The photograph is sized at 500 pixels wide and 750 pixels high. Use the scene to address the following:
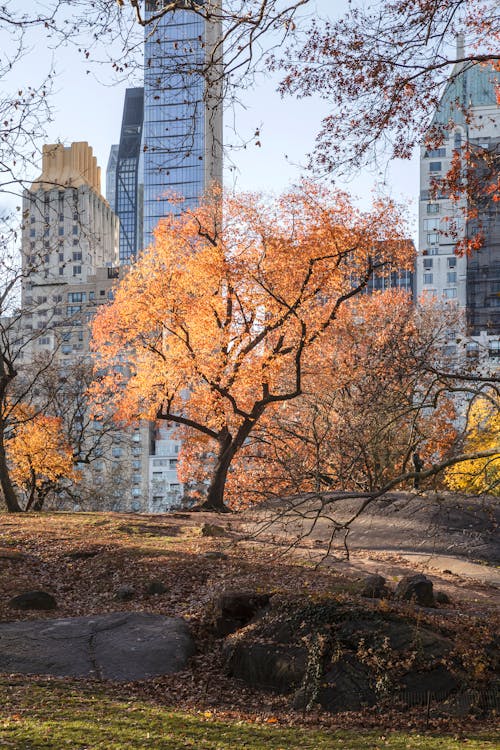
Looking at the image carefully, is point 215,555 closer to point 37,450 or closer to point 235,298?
point 235,298

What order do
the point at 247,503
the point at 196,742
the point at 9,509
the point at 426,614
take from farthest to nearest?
1. the point at 247,503
2. the point at 9,509
3. the point at 426,614
4. the point at 196,742

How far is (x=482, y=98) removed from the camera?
80.1 meters

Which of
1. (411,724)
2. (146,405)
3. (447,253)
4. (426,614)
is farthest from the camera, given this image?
(447,253)

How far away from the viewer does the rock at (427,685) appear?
7230mm

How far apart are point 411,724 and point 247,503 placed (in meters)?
24.6

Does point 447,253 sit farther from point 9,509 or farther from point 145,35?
point 145,35

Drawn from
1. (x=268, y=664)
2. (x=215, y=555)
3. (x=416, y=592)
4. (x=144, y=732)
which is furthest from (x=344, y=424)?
(x=144, y=732)

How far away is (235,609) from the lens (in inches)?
350

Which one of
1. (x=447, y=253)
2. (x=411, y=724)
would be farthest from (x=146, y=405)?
(x=447, y=253)

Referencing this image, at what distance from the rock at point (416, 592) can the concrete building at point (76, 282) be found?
5.67m

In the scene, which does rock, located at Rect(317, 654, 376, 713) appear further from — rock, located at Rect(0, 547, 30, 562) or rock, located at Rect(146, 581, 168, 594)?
rock, located at Rect(0, 547, 30, 562)

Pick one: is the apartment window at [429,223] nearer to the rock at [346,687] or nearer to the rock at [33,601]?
the rock at [33,601]

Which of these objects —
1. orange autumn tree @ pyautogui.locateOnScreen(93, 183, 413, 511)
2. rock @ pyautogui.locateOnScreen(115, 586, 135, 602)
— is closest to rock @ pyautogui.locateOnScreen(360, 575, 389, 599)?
rock @ pyautogui.locateOnScreen(115, 586, 135, 602)

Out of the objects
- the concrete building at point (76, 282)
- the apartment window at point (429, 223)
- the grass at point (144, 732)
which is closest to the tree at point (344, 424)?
the concrete building at point (76, 282)
